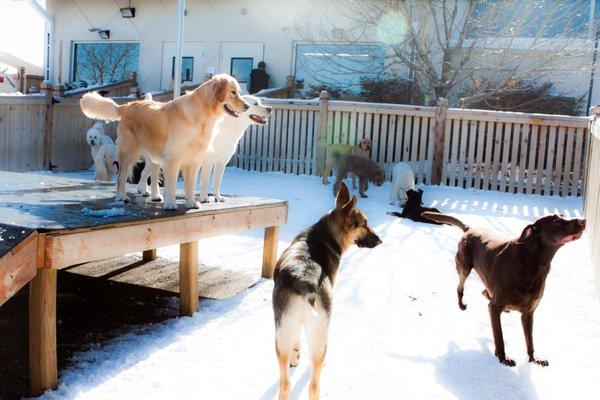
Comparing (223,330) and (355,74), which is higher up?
(355,74)

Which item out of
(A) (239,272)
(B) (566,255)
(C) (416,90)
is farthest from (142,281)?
(C) (416,90)

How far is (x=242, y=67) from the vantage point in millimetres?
18562

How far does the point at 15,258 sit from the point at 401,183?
781cm

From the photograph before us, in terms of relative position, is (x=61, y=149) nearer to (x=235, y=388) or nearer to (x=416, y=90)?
(x=416, y=90)

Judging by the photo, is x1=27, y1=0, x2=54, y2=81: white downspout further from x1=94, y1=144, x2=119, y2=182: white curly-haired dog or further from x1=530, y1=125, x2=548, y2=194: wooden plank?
x1=530, y1=125, x2=548, y2=194: wooden plank

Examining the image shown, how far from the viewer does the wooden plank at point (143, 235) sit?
3.04m

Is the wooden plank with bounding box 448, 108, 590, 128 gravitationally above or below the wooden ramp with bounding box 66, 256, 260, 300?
above

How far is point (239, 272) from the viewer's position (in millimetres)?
5613

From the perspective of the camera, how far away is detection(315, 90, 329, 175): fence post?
12430mm

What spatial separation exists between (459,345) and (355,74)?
14032 millimetres

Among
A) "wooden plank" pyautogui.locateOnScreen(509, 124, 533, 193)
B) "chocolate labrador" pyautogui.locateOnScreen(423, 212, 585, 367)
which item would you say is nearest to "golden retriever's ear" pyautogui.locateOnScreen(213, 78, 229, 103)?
"chocolate labrador" pyautogui.locateOnScreen(423, 212, 585, 367)

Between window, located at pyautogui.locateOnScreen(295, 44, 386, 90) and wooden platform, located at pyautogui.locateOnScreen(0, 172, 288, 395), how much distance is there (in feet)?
38.3

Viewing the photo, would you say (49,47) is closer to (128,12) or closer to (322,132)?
(128,12)

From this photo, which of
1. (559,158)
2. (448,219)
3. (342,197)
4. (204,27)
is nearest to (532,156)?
(559,158)
